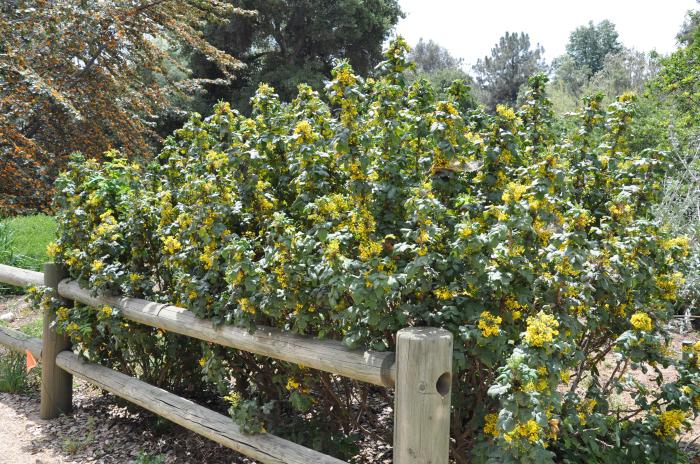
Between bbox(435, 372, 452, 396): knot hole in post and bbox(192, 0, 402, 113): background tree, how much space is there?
18.1 meters

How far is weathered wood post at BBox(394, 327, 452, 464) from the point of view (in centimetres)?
204

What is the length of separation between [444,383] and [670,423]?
1.16m

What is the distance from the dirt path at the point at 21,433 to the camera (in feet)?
11.4

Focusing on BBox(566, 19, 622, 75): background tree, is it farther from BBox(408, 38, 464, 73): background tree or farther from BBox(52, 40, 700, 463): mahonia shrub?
BBox(52, 40, 700, 463): mahonia shrub

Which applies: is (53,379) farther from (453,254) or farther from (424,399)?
(453,254)

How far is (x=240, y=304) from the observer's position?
2.65 m

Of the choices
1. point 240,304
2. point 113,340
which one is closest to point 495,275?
point 240,304

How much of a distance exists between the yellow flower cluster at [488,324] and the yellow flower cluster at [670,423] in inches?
39.7

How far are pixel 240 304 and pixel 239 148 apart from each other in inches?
29.2

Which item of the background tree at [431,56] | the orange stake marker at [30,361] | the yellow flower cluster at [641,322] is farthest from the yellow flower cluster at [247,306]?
the background tree at [431,56]

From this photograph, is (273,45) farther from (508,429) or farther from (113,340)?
(508,429)

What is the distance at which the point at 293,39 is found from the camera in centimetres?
2141

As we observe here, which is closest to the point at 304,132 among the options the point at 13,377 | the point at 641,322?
the point at 641,322

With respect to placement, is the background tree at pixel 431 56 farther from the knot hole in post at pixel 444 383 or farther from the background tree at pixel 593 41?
the knot hole in post at pixel 444 383
